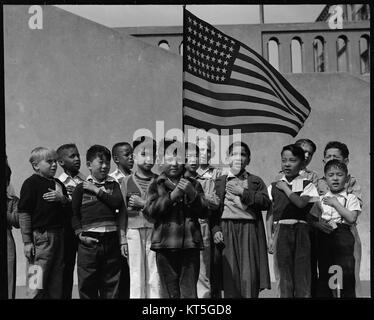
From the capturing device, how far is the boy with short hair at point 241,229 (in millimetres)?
6121

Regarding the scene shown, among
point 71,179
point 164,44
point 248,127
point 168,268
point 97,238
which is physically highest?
point 164,44

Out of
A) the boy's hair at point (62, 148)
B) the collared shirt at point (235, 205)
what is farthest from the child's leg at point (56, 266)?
the collared shirt at point (235, 205)

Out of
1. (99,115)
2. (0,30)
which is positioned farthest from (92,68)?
(0,30)

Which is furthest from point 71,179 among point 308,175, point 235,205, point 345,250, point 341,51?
point 341,51

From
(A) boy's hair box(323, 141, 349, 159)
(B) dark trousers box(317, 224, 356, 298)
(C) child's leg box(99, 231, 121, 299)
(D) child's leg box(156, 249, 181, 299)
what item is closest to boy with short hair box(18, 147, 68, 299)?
(C) child's leg box(99, 231, 121, 299)

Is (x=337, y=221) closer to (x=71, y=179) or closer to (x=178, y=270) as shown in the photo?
(x=178, y=270)

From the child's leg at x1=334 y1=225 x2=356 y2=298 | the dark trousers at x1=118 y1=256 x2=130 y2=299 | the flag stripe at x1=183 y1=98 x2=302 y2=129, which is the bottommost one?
the dark trousers at x1=118 y1=256 x2=130 y2=299

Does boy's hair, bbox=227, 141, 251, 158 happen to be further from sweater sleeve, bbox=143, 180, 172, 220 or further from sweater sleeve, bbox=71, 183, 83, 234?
sweater sleeve, bbox=71, 183, 83, 234

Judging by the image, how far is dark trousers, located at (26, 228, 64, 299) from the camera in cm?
607

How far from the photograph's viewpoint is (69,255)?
20.3 feet

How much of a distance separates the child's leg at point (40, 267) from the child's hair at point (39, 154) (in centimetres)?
56

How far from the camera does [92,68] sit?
6.44 metres

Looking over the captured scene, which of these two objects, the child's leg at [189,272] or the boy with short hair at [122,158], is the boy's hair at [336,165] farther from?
the boy with short hair at [122,158]

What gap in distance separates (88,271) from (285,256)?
1.56m
